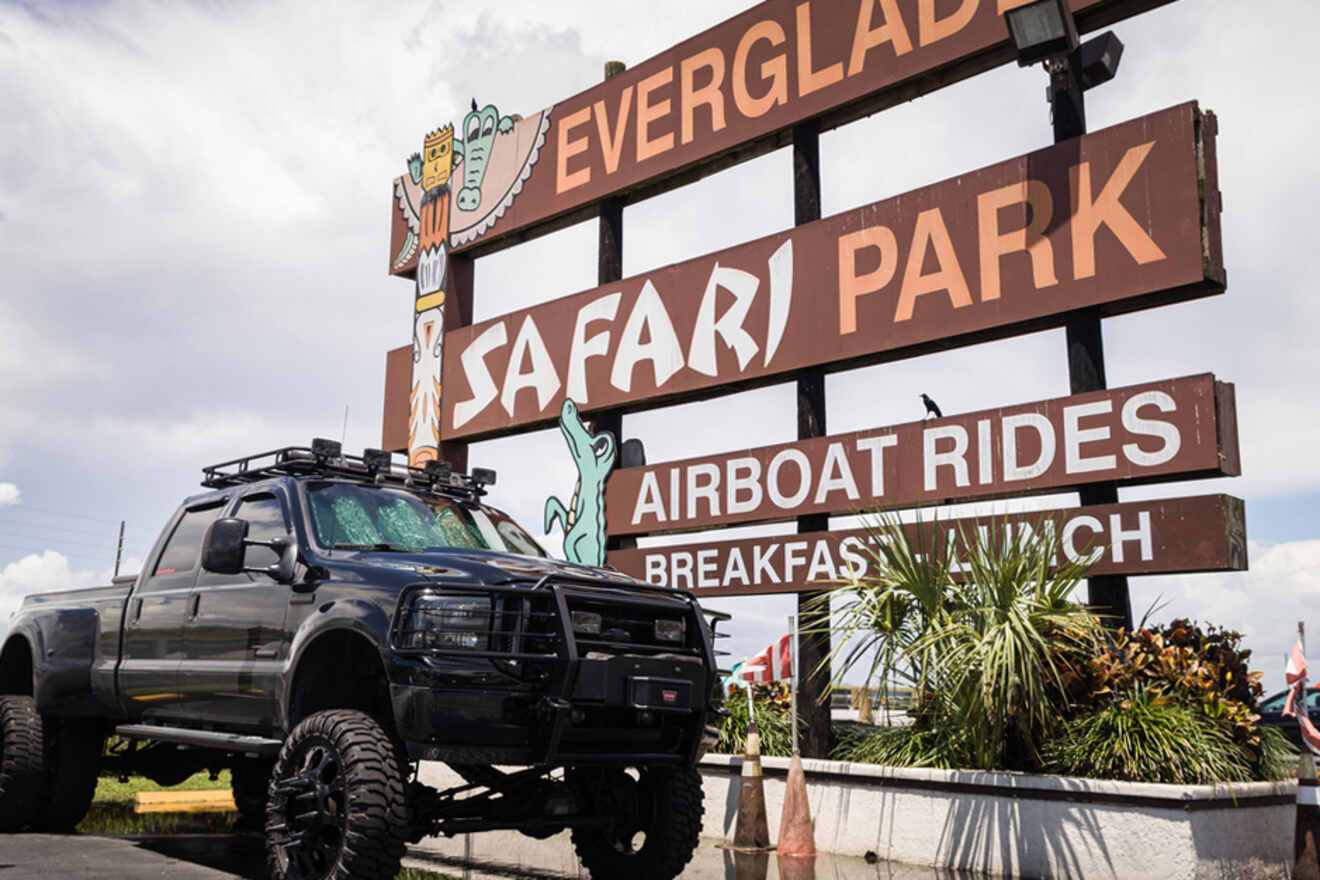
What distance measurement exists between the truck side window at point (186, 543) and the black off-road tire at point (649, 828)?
134 inches

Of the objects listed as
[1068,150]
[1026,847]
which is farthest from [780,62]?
[1026,847]

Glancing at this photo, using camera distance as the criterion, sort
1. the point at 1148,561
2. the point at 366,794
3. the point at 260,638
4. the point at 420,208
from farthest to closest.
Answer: the point at 420,208, the point at 1148,561, the point at 260,638, the point at 366,794

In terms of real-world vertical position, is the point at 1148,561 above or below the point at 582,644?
above

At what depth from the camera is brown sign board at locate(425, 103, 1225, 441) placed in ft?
34.3

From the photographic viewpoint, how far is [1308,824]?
7.38 meters

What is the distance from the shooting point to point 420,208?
19234mm

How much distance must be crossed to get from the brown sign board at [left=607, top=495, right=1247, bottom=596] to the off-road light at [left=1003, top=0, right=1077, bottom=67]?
14.0 feet

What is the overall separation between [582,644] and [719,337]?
800 centimetres

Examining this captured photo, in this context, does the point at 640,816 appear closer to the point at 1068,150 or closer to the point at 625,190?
the point at 1068,150

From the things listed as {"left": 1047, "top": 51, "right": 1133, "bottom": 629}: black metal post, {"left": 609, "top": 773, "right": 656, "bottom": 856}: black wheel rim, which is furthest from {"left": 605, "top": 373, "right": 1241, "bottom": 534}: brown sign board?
{"left": 609, "top": 773, "right": 656, "bottom": 856}: black wheel rim

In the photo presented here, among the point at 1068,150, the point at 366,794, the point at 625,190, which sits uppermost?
the point at 625,190

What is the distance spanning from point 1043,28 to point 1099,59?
2.48 feet

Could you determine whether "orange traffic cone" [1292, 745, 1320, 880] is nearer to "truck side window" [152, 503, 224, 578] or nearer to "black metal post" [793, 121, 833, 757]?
"black metal post" [793, 121, 833, 757]

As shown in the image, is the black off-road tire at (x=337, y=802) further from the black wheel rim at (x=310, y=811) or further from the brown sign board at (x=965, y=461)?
the brown sign board at (x=965, y=461)
